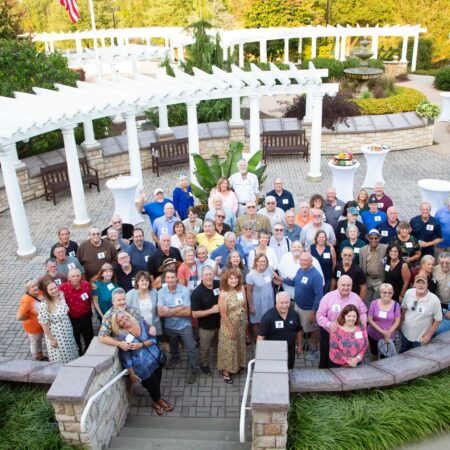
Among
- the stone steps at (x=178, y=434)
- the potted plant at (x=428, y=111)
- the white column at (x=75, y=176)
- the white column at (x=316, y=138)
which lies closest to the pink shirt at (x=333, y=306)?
the stone steps at (x=178, y=434)

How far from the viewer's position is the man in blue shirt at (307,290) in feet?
21.2

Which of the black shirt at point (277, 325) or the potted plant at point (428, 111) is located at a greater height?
the black shirt at point (277, 325)

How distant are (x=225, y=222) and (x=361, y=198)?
7.24ft

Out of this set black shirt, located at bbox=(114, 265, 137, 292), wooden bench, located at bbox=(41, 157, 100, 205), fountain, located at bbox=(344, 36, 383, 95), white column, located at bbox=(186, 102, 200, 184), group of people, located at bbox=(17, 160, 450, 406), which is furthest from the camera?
fountain, located at bbox=(344, 36, 383, 95)

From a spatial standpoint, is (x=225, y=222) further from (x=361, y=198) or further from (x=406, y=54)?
(x=406, y=54)

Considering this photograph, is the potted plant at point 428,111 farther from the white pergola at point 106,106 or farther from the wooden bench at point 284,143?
the white pergola at point 106,106

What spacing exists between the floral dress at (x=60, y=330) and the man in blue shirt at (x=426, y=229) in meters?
5.04

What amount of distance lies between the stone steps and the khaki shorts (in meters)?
1.59

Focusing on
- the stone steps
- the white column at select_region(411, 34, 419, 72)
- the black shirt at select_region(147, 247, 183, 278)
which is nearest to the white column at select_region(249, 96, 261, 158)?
the black shirt at select_region(147, 247, 183, 278)

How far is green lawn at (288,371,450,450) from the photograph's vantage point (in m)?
4.91

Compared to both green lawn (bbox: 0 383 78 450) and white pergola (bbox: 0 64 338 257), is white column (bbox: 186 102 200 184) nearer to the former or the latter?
white pergola (bbox: 0 64 338 257)

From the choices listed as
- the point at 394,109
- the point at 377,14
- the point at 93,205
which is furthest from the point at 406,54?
the point at 93,205

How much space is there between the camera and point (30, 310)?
638 centimetres

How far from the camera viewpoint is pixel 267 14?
35.9m
